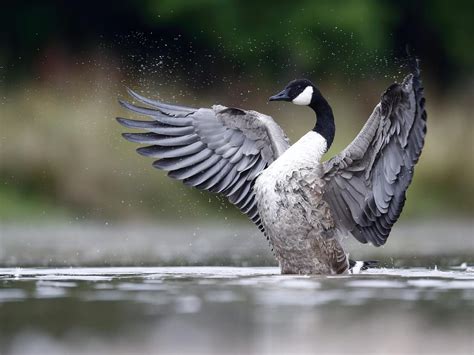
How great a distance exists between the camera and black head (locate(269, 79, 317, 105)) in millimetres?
9469

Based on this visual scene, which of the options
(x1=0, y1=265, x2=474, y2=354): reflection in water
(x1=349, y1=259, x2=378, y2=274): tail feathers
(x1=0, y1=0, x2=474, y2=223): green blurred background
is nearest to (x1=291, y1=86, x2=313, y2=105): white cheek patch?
(x1=349, y1=259, x2=378, y2=274): tail feathers

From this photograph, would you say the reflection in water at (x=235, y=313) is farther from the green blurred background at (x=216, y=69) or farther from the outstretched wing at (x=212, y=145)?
the green blurred background at (x=216, y=69)

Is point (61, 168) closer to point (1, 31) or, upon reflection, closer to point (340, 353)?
point (1, 31)

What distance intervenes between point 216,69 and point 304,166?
36.4 ft

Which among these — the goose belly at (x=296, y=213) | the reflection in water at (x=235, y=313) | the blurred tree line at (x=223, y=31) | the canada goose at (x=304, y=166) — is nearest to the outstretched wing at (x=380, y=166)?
the canada goose at (x=304, y=166)

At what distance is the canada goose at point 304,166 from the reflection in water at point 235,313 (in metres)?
0.45

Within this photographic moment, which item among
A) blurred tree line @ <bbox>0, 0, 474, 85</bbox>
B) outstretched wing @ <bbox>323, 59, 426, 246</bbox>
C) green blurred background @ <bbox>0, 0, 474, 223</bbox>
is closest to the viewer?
outstretched wing @ <bbox>323, 59, 426, 246</bbox>

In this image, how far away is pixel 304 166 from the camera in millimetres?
9023

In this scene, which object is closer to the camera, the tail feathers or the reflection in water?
the reflection in water

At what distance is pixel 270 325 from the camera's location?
605 cm

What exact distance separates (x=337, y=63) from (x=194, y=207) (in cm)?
388

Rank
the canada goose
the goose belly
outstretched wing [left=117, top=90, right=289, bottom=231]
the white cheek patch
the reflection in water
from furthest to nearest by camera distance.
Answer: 1. outstretched wing [left=117, top=90, right=289, bottom=231]
2. the white cheek patch
3. the goose belly
4. the canada goose
5. the reflection in water

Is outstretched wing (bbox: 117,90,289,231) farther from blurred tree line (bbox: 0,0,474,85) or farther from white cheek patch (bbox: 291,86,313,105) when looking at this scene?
blurred tree line (bbox: 0,0,474,85)

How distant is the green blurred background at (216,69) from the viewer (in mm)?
17781
